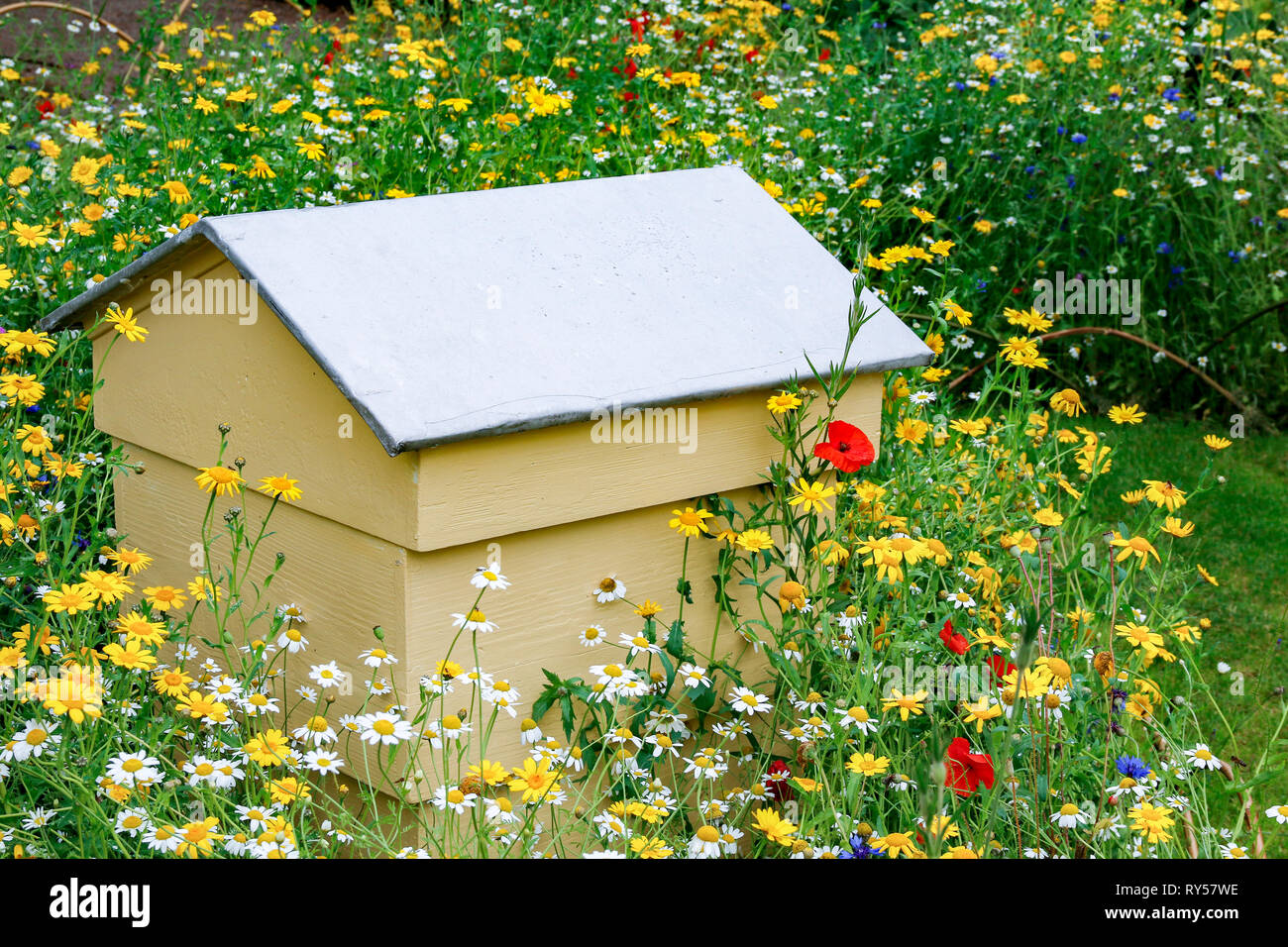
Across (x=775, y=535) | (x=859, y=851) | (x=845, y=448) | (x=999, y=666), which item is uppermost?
(x=845, y=448)

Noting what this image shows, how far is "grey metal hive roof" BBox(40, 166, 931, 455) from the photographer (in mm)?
1753

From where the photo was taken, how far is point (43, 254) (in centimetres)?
289

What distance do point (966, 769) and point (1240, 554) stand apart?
2023mm

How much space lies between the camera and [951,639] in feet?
6.75

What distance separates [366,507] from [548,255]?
0.55 m

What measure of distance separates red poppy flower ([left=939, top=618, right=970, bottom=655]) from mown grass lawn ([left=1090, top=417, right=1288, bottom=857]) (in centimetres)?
62

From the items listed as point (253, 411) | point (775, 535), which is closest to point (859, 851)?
point (775, 535)

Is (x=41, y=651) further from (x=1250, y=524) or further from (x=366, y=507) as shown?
(x=1250, y=524)

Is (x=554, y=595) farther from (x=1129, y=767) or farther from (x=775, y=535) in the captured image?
(x=1129, y=767)

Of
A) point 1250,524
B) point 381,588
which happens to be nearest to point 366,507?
point 381,588

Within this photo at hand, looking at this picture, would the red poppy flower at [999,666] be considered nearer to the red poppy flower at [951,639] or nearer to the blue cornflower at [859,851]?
the red poppy flower at [951,639]

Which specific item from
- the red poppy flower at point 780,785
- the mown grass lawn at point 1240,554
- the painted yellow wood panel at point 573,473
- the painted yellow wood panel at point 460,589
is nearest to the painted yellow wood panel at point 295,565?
the painted yellow wood panel at point 460,589

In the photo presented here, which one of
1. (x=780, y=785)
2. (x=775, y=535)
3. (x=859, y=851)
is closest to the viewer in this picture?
(x=859, y=851)

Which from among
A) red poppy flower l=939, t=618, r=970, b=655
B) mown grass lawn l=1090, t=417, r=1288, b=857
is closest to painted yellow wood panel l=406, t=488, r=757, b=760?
red poppy flower l=939, t=618, r=970, b=655
